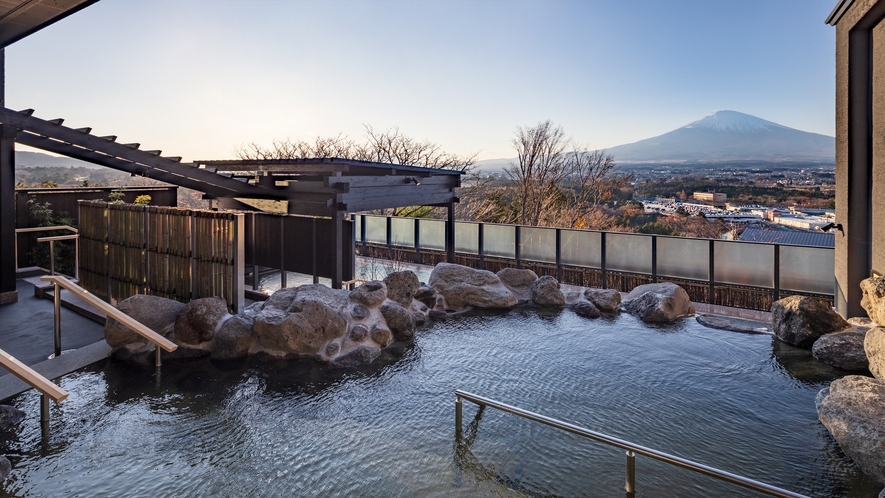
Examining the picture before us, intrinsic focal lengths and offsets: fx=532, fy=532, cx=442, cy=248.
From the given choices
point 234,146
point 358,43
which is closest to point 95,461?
point 358,43

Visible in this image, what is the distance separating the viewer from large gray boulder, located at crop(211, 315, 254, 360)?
6.89m

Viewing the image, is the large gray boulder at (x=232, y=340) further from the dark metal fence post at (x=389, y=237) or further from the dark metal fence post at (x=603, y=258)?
the dark metal fence post at (x=389, y=237)

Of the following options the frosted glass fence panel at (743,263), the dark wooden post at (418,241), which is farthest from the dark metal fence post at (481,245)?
the frosted glass fence panel at (743,263)

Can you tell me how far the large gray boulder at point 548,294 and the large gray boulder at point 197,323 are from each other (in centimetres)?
582

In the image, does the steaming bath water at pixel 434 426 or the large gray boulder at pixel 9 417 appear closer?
the steaming bath water at pixel 434 426

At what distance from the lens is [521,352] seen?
7.42 metres

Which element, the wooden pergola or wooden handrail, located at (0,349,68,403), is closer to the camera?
wooden handrail, located at (0,349,68,403)

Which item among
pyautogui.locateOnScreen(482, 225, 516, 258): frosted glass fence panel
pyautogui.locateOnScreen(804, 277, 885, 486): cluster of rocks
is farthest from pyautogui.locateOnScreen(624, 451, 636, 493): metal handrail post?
pyautogui.locateOnScreen(482, 225, 516, 258): frosted glass fence panel

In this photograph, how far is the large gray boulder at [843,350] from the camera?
678cm

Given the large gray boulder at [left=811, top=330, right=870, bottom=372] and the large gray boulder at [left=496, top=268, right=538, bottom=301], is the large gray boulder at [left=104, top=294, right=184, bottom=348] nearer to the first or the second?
the large gray boulder at [left=496, top=268, right=538, bottom=301]

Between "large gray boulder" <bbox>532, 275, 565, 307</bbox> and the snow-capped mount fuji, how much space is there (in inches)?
1606

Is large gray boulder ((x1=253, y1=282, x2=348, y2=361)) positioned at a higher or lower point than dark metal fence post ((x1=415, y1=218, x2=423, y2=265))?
lower

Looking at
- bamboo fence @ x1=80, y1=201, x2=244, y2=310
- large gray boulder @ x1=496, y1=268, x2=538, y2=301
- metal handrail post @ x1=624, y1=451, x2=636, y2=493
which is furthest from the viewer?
large gray boulder @ x1=496, y1=268, x2=538, y2=301

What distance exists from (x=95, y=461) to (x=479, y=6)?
26.7 metres
